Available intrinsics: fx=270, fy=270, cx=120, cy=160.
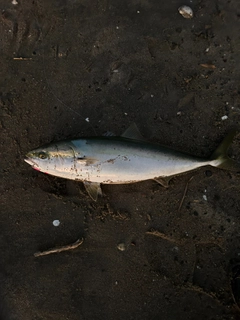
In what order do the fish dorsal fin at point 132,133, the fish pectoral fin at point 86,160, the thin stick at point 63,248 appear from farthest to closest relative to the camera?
1. the thin stick at point 63,248
2. the fish dorsal fin at point 132,133
3. the fish pectoral fin at point 86,160

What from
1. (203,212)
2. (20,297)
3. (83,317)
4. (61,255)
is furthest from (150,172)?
(20,297)

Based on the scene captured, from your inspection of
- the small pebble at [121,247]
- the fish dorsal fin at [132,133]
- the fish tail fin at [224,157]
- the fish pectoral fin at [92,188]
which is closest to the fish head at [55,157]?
the fish pectoral fin at [92,188]

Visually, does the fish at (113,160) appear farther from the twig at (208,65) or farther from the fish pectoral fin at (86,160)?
the twig at (208,65)

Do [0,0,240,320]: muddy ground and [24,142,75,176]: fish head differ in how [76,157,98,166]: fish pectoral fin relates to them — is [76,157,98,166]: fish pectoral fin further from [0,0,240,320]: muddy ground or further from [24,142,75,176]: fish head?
[0,0,240,320]: muddy ground

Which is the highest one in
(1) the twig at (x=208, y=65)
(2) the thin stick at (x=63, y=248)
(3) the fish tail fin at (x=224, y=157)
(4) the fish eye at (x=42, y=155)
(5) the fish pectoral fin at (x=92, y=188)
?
(1) the twig at (x=208, y=65)

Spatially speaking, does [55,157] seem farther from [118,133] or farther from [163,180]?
[163,180]

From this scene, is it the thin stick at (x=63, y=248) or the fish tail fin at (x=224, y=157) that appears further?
the thin stick at (x=63, y=248)
